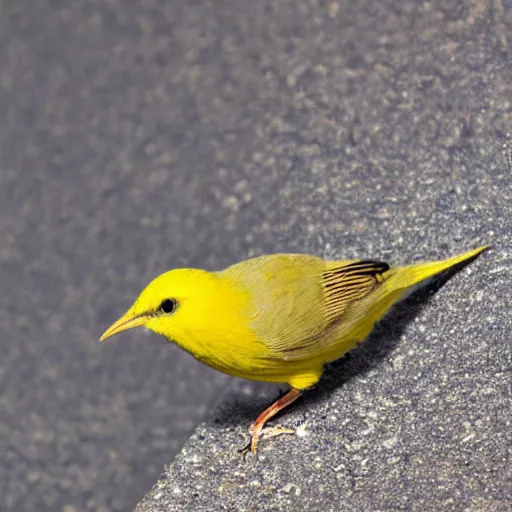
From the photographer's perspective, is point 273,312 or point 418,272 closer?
point 273,312

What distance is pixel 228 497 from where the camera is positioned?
10.1 feet

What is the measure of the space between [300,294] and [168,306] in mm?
564

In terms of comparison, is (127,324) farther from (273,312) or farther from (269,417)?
(269,417)

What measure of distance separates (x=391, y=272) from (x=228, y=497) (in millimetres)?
1123

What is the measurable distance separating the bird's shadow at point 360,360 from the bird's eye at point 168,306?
77cm

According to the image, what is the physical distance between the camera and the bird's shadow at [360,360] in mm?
3402

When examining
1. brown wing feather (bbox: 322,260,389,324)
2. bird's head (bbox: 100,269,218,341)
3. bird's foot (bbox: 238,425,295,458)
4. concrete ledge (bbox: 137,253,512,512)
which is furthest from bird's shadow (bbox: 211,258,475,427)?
bird's head (bbox: 100,269,218,341)

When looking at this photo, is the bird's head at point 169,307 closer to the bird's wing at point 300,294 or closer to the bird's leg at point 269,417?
the bird's wing at point 300,294

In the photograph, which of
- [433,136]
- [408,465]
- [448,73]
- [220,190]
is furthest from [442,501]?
[448,73]

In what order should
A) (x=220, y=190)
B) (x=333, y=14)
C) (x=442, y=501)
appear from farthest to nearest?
(x=333, y=14)
(x=220, y=190)
(x=442, y=501)

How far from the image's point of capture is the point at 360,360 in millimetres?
3443

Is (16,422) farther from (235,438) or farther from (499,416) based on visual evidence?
(499,416)


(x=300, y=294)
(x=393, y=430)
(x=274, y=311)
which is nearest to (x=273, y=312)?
(x=274, y=311)

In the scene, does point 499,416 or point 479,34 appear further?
point 479,34
